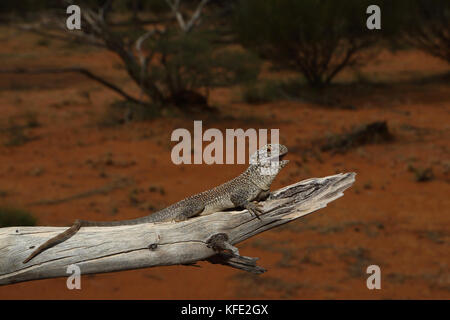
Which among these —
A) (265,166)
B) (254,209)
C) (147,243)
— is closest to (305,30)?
(265,166)

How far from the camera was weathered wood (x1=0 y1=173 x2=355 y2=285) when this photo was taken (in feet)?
14.7

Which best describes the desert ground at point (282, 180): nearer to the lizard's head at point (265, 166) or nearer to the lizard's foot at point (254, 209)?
the lizard's head at point (265, 166)

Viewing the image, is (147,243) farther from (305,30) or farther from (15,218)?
(305,30)

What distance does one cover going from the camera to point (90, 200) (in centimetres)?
1248

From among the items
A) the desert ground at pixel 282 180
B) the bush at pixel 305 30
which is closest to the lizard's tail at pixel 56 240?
the desert ground at pixel 282 180

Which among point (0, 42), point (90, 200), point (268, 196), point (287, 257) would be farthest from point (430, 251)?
point (0, 42)

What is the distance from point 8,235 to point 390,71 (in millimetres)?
24254

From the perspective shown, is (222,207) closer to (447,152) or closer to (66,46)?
(447,152)

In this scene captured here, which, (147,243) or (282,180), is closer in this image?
(147,243)

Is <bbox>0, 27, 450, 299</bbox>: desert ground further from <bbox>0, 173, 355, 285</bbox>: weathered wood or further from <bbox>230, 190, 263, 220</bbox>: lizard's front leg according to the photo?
<bbox>0, 173, 355, 285</bbox>: weathered wood

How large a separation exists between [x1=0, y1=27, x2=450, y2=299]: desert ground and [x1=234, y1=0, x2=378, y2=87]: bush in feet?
5.52

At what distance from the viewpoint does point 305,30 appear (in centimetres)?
2131

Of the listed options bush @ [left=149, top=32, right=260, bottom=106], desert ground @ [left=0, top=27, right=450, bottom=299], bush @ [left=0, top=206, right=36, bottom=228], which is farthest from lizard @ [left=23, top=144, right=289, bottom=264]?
bush @ [left=149, top=32, right=260, bottom=106]

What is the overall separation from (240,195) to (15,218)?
6.75 meters
